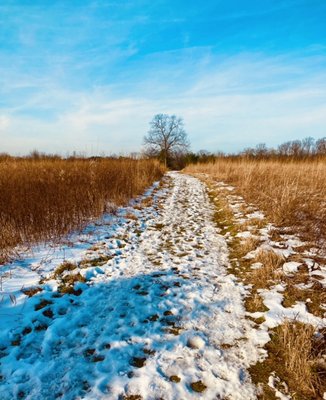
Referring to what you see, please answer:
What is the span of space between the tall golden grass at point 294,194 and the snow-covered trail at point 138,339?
2187 millimetres

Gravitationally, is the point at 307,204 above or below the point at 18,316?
above

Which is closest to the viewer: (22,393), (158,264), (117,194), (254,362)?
(22,393)

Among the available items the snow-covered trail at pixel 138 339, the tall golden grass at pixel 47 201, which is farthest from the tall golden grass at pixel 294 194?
the tall golden grass at pixel 47 201

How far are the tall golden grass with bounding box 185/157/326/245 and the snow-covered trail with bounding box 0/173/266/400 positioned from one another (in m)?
2.19

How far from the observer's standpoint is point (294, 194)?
19.8ft

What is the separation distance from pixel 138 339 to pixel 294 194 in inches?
200

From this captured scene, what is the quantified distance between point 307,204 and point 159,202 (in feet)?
15.1

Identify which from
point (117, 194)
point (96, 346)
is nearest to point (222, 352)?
point (96, 346)

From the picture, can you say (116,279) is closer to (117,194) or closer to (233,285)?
(233,285)

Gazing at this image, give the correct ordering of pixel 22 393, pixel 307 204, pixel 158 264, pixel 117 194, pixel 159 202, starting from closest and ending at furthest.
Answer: pixel 22 393 → pixel 158 264 → pixel 307 204 → pixel 117 194 → pixel 159 202

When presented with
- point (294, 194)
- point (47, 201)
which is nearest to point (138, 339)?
point (47, 201)

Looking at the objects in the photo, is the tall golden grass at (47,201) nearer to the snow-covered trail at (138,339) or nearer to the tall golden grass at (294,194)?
the snow-covered trail at (138,339)

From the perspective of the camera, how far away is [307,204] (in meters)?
5.96

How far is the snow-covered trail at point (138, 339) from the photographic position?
6.40 feet
